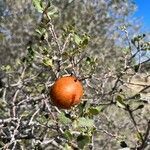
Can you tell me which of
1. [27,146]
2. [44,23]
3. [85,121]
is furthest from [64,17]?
[85,121]

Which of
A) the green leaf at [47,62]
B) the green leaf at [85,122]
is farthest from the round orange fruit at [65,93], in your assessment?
the green leaf at [47,62]

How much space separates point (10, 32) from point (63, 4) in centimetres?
103

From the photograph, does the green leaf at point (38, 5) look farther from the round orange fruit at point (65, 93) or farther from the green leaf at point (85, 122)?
the green leaf at point (85, 122)

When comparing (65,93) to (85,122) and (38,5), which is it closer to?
(85,122)

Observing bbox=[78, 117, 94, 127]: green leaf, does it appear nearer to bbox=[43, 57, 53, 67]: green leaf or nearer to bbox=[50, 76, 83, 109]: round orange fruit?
bbox=[50, 76, 83, 109]: round orange fruit

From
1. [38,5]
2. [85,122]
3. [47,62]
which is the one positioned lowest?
[85,122]

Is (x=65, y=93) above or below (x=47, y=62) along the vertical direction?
below

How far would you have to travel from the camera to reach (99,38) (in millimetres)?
8922

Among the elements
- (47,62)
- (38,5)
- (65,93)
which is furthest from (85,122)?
(38,5)

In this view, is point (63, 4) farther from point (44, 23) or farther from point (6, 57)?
point (44, 23)

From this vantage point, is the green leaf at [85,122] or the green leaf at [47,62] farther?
the green leaf at [47,62]

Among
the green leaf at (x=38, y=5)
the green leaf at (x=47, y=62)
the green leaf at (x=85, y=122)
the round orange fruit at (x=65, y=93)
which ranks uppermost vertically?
the green leaf at (x=38, y=5)

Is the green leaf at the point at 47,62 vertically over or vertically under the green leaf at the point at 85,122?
over

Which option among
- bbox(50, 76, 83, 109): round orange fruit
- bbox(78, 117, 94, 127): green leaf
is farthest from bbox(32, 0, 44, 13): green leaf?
bbox(78, 117, 94, 127): green leaf
